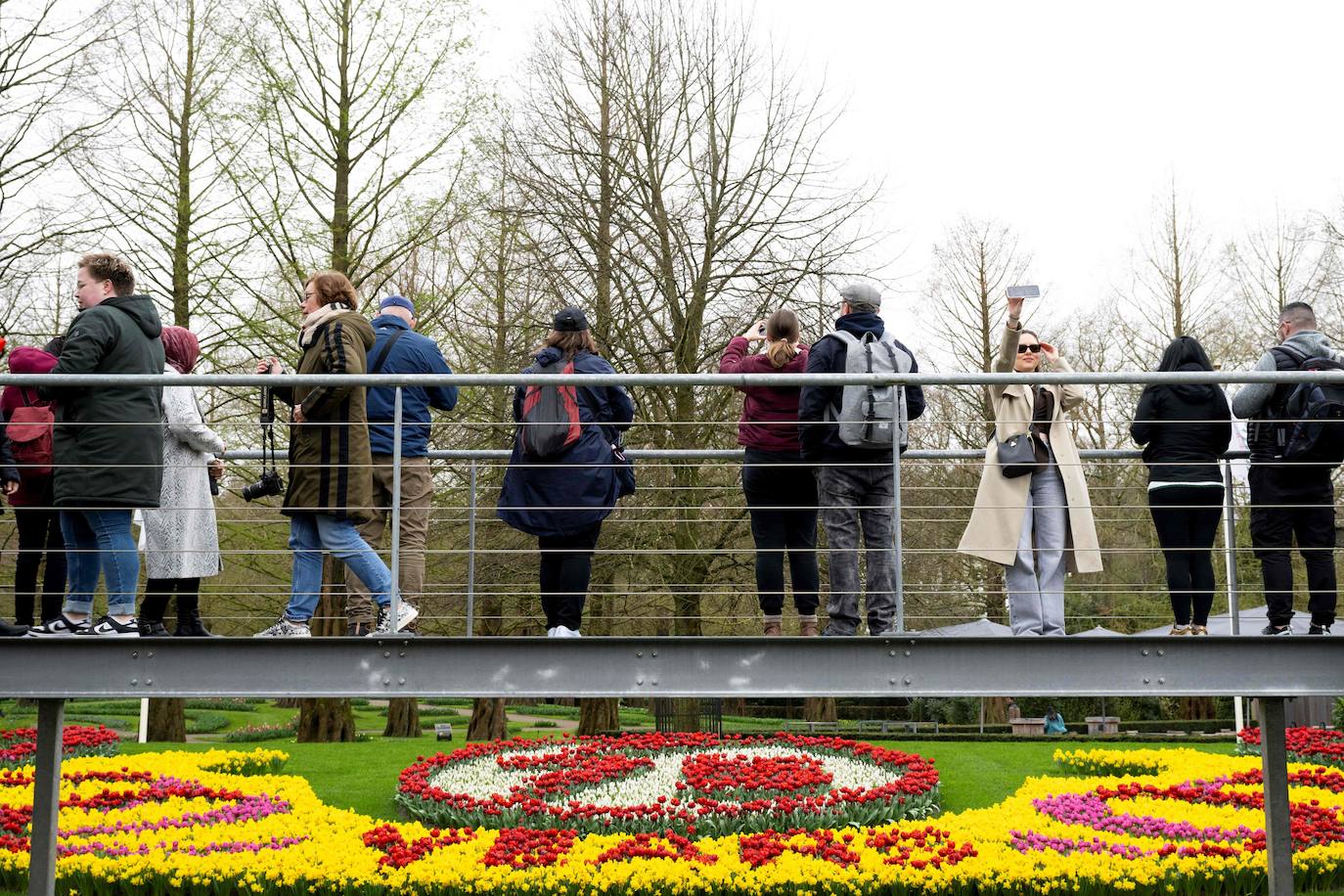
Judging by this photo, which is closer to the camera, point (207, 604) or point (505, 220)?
point (505, 220)

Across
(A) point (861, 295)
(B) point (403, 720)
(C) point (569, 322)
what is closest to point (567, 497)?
(C) point (569, 322)

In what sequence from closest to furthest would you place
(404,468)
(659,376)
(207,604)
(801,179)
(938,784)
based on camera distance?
(659,376) < (404,468) < (938,784) < (801,179) < (207,604)

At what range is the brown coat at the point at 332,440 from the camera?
6.68m

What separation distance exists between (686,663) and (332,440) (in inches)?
84.3

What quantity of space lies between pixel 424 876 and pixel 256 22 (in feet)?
49.8

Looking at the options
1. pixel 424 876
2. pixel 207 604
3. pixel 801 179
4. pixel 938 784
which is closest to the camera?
pixel 424 876

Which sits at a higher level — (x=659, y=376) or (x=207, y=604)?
Result: (x=659, y=376)

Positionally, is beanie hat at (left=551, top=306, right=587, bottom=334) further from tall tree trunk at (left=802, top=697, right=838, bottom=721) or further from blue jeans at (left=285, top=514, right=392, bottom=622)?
tall tree trunk at (left=802, top=697, right=838, bottom=721)

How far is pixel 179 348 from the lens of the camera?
25.4 feet

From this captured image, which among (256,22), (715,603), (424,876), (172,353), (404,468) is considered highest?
(256,22)

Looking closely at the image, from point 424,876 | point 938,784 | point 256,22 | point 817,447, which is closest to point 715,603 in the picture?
point 938,784

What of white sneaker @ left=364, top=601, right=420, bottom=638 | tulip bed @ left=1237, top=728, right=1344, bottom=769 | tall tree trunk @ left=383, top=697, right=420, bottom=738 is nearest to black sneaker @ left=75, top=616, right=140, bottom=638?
white sneaker @ left=364, top=601, right=420, bottom=638

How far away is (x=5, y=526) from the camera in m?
22.8

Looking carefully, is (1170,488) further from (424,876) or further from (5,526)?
(5,526)
